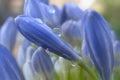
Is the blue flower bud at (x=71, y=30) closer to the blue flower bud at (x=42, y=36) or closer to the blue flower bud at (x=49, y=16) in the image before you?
the blue flower bud at (x=49, y=16)

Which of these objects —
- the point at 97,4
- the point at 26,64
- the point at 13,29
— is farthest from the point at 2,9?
the point at 26,64

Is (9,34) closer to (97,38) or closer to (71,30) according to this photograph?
(71,30)

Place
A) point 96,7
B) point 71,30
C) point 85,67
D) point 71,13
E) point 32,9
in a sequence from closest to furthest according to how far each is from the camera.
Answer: point 85,67 → point 32,9 → point 71,30 → point 71,13 → point 96,7

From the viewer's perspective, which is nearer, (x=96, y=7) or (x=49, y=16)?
(x=49, y=16)

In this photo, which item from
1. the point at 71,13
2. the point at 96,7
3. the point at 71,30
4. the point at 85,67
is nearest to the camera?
the point at 85,67

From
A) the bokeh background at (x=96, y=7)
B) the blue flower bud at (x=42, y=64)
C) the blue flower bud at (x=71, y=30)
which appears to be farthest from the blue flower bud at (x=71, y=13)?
the bokeh background at (x=96, y=7)

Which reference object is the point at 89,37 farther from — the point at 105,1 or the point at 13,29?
the point at 105,1

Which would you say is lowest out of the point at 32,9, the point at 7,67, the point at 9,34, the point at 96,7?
the point at 7,67

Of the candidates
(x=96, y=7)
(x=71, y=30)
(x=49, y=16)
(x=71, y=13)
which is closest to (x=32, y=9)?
(x=49, y=16)
